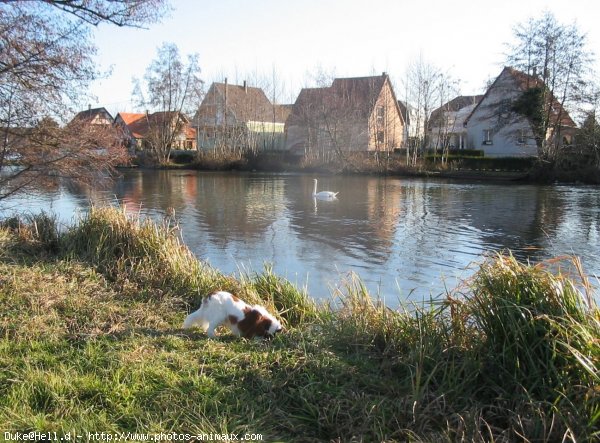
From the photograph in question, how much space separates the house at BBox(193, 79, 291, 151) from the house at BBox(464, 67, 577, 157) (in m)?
20.9

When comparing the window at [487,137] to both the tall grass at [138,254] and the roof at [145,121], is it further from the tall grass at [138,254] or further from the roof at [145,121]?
the tall grass at [138,254]

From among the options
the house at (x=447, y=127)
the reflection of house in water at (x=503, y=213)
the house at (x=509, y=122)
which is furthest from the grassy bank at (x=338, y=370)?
the house at (x=447, y=127)

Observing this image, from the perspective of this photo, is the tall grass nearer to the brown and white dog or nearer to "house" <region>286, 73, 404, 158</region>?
the brown and white dog

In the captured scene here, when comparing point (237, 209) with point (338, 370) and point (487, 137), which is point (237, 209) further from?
point (487, 137)

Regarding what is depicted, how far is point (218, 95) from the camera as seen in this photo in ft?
196

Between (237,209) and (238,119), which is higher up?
(238,119)

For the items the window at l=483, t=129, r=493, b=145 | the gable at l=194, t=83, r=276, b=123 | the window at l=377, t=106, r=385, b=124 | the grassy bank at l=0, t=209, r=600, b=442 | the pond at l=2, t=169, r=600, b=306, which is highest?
the gable at l=194, t=83, r=276, b=123

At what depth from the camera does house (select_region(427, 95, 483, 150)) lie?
45.1m

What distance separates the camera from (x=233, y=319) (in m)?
5.18

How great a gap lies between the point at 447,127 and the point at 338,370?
44435 millimetres

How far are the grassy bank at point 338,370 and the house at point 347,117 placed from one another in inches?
1577

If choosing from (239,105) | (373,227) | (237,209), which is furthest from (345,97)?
(373,227)

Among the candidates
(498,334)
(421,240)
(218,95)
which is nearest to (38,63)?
(498,334)

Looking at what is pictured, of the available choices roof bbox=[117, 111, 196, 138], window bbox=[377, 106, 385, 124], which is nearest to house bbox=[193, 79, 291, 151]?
roof bbox=[117, 111, 196, 138]
